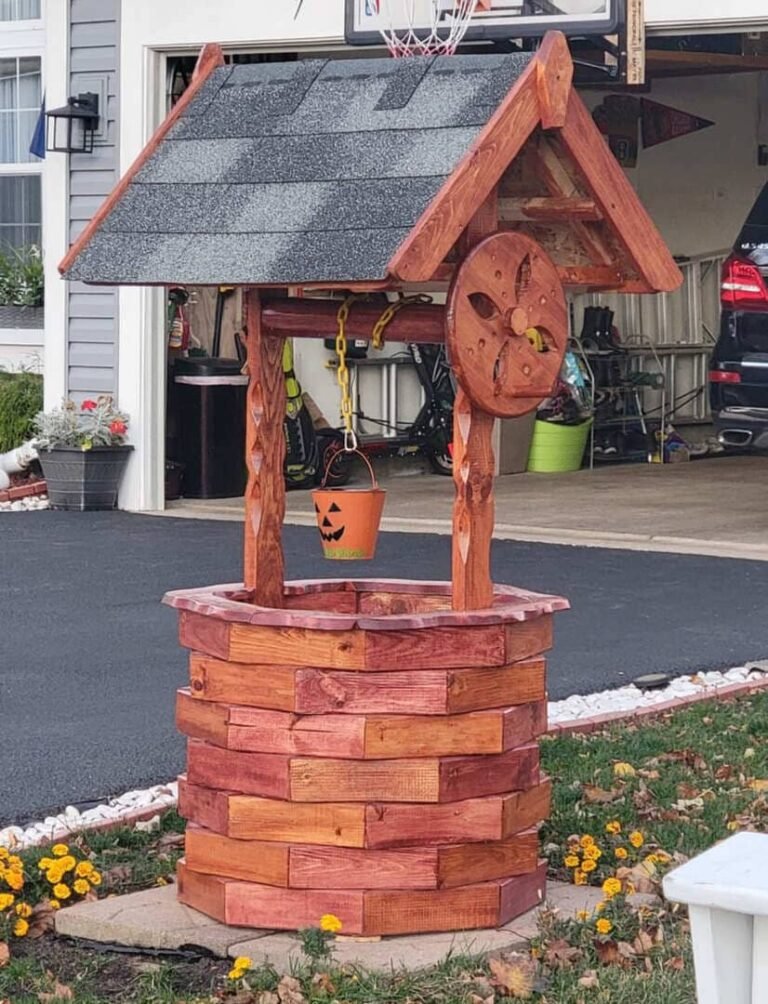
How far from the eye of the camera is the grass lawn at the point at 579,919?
3.87 m

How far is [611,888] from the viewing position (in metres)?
4.35

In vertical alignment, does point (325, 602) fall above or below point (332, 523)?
below

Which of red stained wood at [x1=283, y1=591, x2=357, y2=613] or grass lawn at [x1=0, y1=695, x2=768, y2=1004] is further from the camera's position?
red stained wood at [x1=283, y1=591, x2=357, y2=613]

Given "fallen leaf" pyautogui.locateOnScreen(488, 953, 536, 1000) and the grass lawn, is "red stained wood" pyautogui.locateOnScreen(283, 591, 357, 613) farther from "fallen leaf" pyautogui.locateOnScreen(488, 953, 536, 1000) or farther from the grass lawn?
"fallen leaf" pyautogui.locateOnScreen(488, 953, 536, 1000)

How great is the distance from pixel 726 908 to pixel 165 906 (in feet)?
7.58

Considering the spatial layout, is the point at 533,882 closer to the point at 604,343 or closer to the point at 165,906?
the point at 165,906

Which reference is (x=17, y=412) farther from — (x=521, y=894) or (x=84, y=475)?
(x=521, y=894)

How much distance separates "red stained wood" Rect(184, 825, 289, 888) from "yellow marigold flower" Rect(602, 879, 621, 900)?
0.75m

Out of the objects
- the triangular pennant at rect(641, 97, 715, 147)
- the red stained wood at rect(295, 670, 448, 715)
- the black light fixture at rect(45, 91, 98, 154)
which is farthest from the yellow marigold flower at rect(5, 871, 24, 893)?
the triangular pennant at rect(641, 97, 715, 147)

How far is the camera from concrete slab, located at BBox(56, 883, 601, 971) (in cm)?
405

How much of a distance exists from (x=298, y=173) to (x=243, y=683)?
3.79ft

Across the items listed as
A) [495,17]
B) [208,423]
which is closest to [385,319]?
[495,17]

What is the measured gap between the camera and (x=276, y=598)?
15.3 ft

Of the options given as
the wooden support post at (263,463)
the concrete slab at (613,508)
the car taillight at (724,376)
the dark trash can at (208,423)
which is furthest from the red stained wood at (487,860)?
the dark trash can at (208,423)
